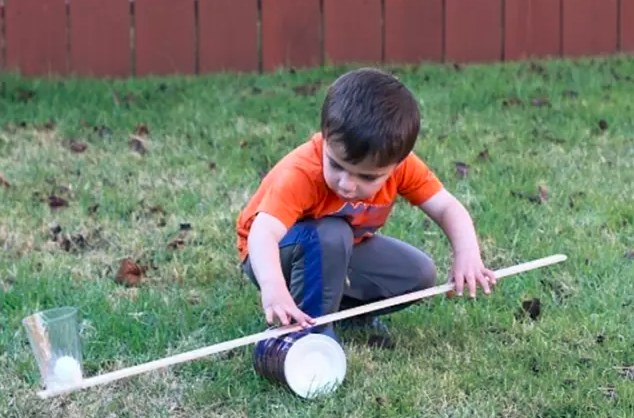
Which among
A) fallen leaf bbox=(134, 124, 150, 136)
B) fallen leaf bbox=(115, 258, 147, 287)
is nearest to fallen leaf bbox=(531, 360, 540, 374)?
fallen leaf bbox=(115, 258, 147, 287)

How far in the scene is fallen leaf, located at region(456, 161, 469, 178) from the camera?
4953 millimetres

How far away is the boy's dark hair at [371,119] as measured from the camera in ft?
8.93

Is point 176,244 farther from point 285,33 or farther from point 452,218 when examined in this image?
point 285,33

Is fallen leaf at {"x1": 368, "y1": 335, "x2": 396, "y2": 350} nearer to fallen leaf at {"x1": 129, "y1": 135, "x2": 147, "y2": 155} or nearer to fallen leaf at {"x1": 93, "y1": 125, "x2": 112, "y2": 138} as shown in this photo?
fallen leaf at {"x1": 129, "y1": 135, "x2": 147, "y2": 155}

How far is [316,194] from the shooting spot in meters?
3.01

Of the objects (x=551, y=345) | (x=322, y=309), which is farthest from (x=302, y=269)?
(x=551, y=345)

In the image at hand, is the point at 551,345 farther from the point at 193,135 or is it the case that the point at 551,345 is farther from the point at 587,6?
the point at 587,6

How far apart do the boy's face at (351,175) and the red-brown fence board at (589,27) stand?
5.23 meters

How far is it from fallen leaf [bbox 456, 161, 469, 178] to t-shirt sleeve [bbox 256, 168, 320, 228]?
2.05m

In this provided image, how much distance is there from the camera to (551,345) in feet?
10.3

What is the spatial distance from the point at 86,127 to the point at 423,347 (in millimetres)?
3261

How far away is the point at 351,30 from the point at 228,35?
0.82m

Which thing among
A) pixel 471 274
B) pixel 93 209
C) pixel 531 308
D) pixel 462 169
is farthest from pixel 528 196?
pixel 93 209

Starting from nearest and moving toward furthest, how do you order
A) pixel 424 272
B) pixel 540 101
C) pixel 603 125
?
pixel 424 272
pixel 603 125
pixel 540 101
